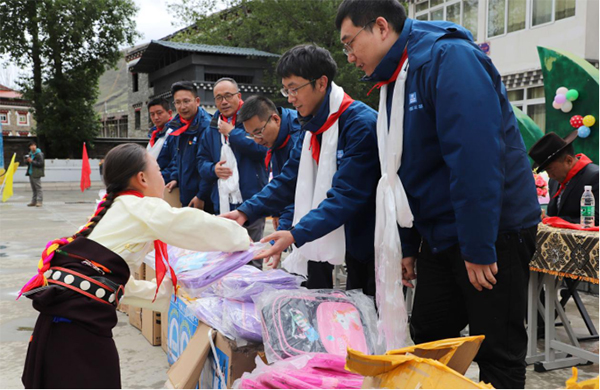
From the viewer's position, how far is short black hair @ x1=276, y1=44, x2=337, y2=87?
231 centimetres

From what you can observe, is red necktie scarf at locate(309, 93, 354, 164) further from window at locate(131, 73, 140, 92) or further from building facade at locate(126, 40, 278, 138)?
window at locate(131, 73, 140, 92)

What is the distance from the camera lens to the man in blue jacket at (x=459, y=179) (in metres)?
1.53

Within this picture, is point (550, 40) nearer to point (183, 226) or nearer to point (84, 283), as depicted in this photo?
point (183, 226)

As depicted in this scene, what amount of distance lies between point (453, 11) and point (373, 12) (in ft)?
50.1

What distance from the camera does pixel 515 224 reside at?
5.34 feet

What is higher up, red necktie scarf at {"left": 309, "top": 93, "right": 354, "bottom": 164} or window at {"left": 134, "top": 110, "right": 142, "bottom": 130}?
window at {"left": 134, "top": 110, "right": 142, "bottom": 130}

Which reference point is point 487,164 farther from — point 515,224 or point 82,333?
point 82,333

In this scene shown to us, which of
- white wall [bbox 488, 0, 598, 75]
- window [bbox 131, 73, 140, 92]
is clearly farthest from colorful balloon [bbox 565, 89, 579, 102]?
window [bbox 131, 73, 140, 92]

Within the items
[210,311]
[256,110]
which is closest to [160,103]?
[256,110]

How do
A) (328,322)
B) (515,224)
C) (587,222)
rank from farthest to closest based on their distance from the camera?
(587,222) → (328,322) → (515,224)

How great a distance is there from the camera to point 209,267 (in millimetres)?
2375

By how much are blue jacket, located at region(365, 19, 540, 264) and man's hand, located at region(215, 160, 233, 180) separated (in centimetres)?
226

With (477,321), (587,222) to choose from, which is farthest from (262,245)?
(587,222)

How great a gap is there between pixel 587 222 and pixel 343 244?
72.9 inches
